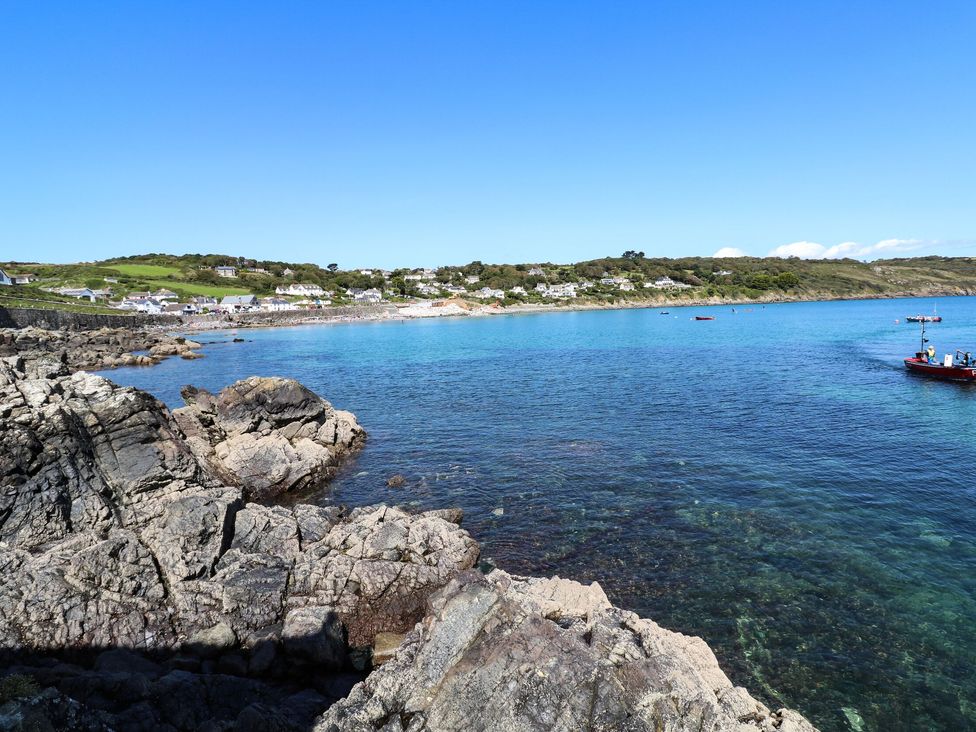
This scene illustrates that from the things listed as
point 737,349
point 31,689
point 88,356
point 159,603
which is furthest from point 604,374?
point 88,356

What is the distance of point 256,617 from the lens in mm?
15930

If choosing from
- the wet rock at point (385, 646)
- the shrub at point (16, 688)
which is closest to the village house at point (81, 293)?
the wet rock at point (385, 646)

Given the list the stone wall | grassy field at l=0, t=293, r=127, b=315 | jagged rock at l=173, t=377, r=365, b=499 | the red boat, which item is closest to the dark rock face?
jagged rock at l=173, t=377, r=365, b=499

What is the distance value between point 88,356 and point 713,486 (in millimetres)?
86604

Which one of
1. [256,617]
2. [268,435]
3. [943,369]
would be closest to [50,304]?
[268,435]

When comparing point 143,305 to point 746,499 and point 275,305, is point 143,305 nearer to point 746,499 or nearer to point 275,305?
point 275,305

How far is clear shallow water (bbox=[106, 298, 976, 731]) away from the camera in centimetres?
1508

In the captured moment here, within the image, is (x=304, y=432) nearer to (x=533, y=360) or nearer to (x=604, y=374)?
(x=604, y=374)

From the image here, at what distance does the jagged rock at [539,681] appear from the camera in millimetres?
10812

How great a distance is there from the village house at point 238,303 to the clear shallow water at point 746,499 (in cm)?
12877

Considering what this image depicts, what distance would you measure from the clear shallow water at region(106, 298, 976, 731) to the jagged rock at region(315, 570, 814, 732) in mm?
3463

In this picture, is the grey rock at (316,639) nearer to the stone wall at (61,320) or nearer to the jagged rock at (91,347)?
the jagged rock at (91,347)

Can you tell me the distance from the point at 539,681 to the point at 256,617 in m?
9.13

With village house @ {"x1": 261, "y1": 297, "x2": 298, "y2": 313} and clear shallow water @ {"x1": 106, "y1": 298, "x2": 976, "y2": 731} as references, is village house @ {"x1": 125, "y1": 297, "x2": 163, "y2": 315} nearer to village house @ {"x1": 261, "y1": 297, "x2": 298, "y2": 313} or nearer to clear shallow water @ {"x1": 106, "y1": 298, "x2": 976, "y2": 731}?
village house @ {"x1": 261, "y1": 297, "x2": 298, "y2": 313}
